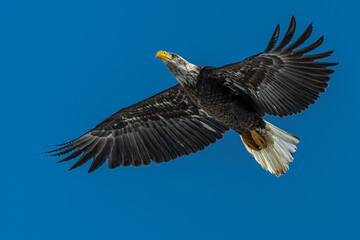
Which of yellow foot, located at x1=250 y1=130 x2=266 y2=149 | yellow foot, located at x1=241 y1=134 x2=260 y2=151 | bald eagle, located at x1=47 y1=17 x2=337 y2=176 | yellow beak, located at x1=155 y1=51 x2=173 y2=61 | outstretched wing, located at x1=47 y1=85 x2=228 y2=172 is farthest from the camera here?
outstretched wing, located at x1=47 y1=85 x2=228 y2=172

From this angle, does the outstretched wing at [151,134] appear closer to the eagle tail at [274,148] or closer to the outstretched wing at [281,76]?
the eagle tail at [274,148]

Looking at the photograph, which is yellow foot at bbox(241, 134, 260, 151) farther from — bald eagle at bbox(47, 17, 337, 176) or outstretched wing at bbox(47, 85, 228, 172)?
outstretched wing at bbox(47, 85, 228, 172)

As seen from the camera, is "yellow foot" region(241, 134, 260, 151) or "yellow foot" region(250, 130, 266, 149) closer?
"yellow foot" region(250, 130, 266, 149)

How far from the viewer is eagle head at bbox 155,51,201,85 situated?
1137 centimetres

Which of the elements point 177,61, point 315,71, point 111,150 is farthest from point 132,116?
point 315,71

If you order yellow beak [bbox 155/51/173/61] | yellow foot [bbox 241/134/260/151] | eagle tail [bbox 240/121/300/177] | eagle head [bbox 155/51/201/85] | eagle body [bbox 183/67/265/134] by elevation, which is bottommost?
eagle tail [bbox 240/121/300/177]

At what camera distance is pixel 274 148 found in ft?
40.6

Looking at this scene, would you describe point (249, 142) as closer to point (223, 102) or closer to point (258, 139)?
point (258, 139)

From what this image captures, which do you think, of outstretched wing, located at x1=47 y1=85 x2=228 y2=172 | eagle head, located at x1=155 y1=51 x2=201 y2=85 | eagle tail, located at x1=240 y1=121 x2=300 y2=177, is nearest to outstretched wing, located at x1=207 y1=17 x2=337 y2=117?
eagle head, located at x1=155 y1=51 x2=201 y2=85

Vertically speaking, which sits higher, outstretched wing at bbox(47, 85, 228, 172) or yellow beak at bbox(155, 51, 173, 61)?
yellow beak at bbox(155, 51, 173, 61)

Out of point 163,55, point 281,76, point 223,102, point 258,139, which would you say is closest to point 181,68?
point 163,55

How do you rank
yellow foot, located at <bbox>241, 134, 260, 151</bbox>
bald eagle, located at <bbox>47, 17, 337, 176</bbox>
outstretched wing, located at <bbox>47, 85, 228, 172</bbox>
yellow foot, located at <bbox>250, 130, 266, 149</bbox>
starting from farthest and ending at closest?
outstretched wing, located at <bbox>47, 85, 228, 172</bbox> < yellow foot, located at <bbox>241, 134, 260, 151</bbox> < yellow foot, located at <bbox>250, 130, 266, 149</bbox> < bald eagle, located at <bbox>47, 17, 337, 176</bbox>

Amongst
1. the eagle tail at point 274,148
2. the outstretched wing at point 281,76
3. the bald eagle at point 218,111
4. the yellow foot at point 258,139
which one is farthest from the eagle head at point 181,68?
the eagle tail at point 274,148

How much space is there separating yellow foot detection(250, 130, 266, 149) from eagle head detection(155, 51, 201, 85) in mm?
1827
